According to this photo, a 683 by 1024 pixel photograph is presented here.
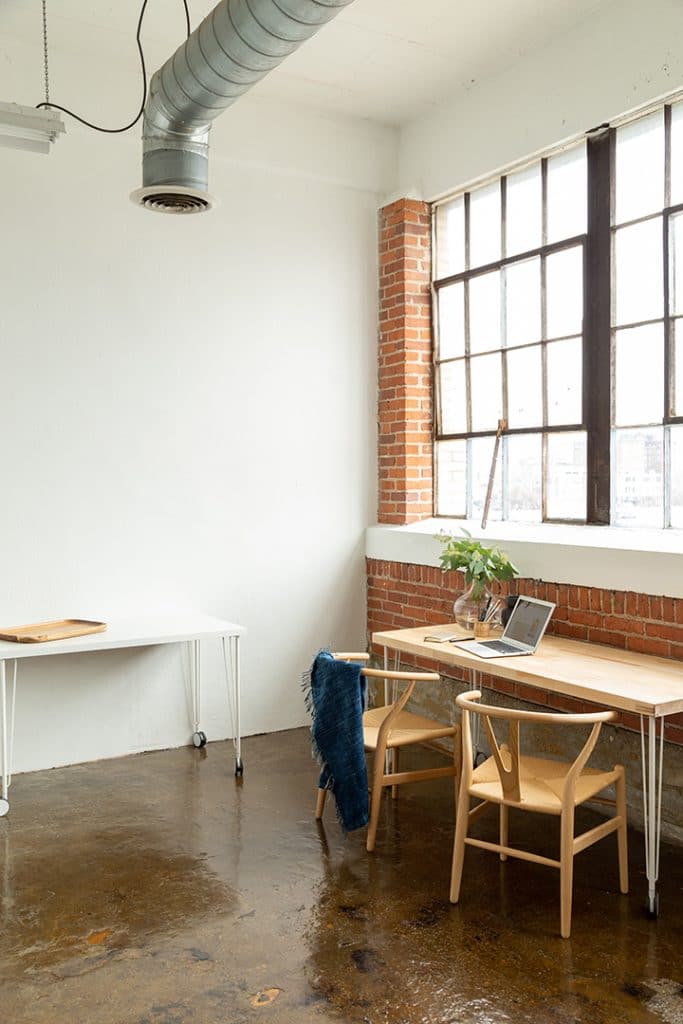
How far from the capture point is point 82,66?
4.93 m

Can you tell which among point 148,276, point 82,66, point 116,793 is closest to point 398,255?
point 148,276

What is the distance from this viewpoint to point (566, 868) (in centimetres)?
318

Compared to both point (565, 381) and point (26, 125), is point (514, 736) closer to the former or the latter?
point (565, 381)

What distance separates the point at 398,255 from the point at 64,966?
448 centimetres

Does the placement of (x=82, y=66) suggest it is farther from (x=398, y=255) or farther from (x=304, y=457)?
(x=304, y=457)

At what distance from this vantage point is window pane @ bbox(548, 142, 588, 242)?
4.84 metres

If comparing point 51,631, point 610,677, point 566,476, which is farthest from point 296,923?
point 566,476

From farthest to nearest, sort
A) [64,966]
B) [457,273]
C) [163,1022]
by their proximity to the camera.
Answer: [457,273] < [64,966] < [163,1022]

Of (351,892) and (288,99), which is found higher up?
(288,99)

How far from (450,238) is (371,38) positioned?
1.37 meters

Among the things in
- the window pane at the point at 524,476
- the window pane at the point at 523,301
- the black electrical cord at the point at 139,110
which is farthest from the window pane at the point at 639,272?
the black electrical cord at the point at 139,110

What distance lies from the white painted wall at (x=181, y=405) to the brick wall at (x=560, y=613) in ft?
0.98

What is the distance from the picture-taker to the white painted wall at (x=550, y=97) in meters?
4.30

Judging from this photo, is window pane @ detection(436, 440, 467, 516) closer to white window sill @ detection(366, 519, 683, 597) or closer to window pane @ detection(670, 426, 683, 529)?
white window sill @ detection(366, 519, 683, 597)
